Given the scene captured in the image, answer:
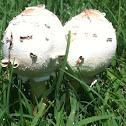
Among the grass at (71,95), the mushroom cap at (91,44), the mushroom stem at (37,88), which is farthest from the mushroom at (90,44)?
the mushroom stem at (37,88)

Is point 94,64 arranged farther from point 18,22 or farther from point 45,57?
point 18,22

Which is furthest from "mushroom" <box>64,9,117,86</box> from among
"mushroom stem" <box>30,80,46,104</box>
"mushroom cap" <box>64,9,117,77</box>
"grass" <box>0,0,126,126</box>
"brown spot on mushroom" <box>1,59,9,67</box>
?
"brown spot on mushroom" <box>1,59,9,67</box>

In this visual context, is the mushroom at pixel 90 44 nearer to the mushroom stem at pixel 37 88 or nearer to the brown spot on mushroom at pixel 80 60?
the brown spot on mushroom at pixel 80 60

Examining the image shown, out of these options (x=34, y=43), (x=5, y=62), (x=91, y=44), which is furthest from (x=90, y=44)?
(x=5, y=62)

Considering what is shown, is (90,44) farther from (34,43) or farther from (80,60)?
(34,43)

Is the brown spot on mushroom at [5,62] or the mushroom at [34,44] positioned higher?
the mushroom at [34,44]

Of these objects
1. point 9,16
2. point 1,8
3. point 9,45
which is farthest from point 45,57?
point 1,8

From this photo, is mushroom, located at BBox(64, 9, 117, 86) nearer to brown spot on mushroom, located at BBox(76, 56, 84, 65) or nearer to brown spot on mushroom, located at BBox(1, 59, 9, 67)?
brown spot on mushroom, located at BBox(76, 56, 84, 65)
